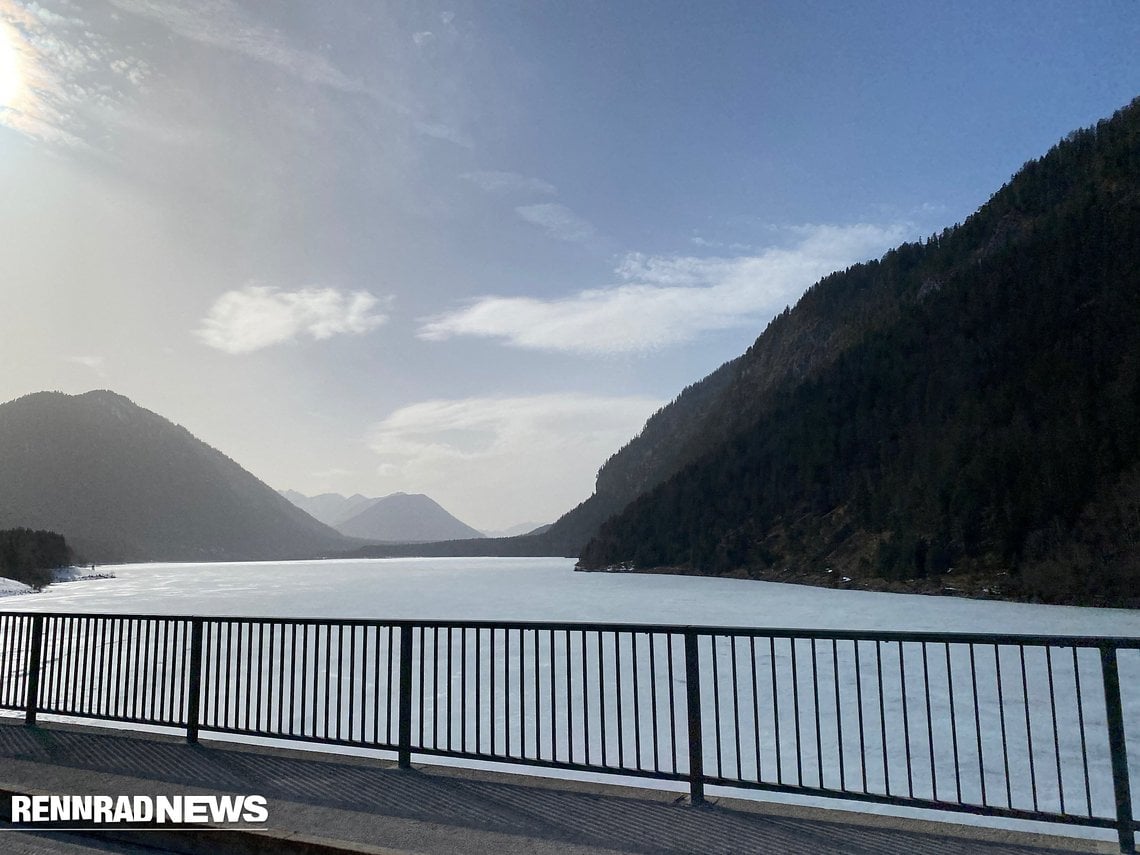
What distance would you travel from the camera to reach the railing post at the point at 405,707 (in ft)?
22.9

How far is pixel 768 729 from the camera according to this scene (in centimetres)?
1317

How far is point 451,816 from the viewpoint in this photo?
5637 millimetres

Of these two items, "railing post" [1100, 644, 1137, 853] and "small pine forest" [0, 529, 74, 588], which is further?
"small pine forest" [0, 529, 74, 588]

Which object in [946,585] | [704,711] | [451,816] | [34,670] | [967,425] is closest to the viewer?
[451,816]

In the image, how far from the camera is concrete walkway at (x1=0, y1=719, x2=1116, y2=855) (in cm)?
501

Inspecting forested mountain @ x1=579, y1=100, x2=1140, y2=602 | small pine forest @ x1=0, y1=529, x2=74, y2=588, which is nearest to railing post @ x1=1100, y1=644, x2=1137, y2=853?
forested mountain @ x1=579, y1=100, x2=1140, y2=602

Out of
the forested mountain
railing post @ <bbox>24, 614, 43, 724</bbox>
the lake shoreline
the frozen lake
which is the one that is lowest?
the lake shoreline

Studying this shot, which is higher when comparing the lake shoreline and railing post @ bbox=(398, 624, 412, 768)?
railing post @ bbox=(398, 624, 412, 768)

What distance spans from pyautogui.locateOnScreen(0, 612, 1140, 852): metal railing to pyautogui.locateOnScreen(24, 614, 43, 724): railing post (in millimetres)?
32

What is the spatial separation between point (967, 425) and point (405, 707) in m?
89.9

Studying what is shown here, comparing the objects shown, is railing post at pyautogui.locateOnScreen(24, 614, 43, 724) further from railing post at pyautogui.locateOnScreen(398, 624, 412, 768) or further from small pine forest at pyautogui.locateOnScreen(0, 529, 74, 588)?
small pine forest at pyautogui.locateOnScreen(0, 529, 74, 588)

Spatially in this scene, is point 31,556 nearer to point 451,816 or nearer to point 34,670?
point 34,670

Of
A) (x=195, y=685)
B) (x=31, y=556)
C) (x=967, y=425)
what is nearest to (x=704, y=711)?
(x=195, y=685)

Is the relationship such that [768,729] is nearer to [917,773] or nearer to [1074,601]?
[917,773]
